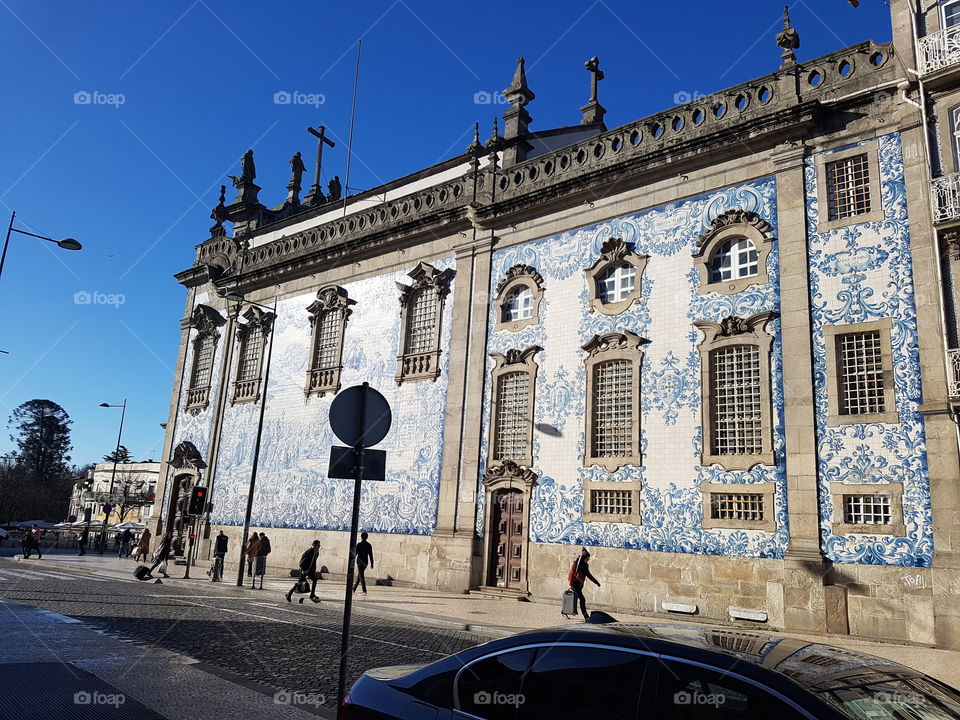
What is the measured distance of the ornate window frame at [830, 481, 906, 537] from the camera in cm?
1353

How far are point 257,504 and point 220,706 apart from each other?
70.8ft

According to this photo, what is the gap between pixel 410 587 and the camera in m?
20.9

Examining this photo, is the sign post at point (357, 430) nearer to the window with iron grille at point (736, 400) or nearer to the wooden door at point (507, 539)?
the window with iron grille at point (736, 400)

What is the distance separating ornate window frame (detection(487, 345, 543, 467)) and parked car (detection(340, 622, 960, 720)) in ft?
52.0

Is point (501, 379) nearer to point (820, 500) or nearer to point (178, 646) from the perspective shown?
point (820, 500)

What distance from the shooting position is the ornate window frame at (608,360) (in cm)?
1747

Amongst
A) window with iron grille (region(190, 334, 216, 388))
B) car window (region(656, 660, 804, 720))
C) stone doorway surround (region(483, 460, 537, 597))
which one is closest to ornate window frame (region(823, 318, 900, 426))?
stone doorway surround (region(483, 460, 537, 597))

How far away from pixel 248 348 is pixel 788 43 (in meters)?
22.2

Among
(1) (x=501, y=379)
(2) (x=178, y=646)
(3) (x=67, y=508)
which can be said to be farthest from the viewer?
(3) (x=67, y=508)

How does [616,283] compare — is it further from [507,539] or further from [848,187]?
[507,539]

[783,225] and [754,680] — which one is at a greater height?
[783,225]

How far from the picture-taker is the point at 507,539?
19.4 metres

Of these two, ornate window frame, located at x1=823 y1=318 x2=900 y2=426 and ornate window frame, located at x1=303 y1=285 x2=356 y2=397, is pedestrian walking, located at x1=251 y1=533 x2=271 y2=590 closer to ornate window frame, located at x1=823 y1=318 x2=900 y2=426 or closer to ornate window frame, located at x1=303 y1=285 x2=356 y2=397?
ornate window frame, located at x1=303 y1=285 x2=356 y2=397

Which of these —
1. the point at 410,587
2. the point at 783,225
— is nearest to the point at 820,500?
the point at 783,225
